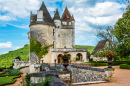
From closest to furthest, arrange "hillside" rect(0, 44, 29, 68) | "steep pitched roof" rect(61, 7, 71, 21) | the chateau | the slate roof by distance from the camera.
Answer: the chateau < the slate roof < "steep pitched roof" rect(61, 7, 71, 21) < "hillside" rect(0, 44, 29, 68)

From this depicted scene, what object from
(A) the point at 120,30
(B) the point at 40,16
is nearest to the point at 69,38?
(B) the point at 40,16

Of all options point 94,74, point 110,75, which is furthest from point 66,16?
point 110,75

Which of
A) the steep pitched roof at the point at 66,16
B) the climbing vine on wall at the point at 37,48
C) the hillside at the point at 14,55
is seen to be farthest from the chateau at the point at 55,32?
the hillside at the point at 14,55

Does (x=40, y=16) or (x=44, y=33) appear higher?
(x=40, y=16)

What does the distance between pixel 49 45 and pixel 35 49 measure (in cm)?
359

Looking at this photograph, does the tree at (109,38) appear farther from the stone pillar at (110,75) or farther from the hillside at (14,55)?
the hillside at (14,55)

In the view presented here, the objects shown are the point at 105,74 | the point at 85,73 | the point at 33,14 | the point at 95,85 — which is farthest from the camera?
the point at 33,14

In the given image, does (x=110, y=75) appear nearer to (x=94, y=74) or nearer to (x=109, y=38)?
(x=94, y=74)

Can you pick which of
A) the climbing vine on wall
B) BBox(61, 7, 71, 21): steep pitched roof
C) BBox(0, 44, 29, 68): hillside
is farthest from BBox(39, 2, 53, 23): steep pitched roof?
BBox(0, 44, 29, 68): hillside

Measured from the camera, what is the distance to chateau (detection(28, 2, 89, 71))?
110ft

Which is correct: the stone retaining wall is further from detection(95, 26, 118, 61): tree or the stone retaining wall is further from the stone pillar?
detection(95, 26, 118, 61): tree

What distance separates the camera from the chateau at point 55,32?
110 ft

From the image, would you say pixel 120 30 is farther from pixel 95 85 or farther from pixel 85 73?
pixel 95 85

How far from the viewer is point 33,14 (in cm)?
3644
